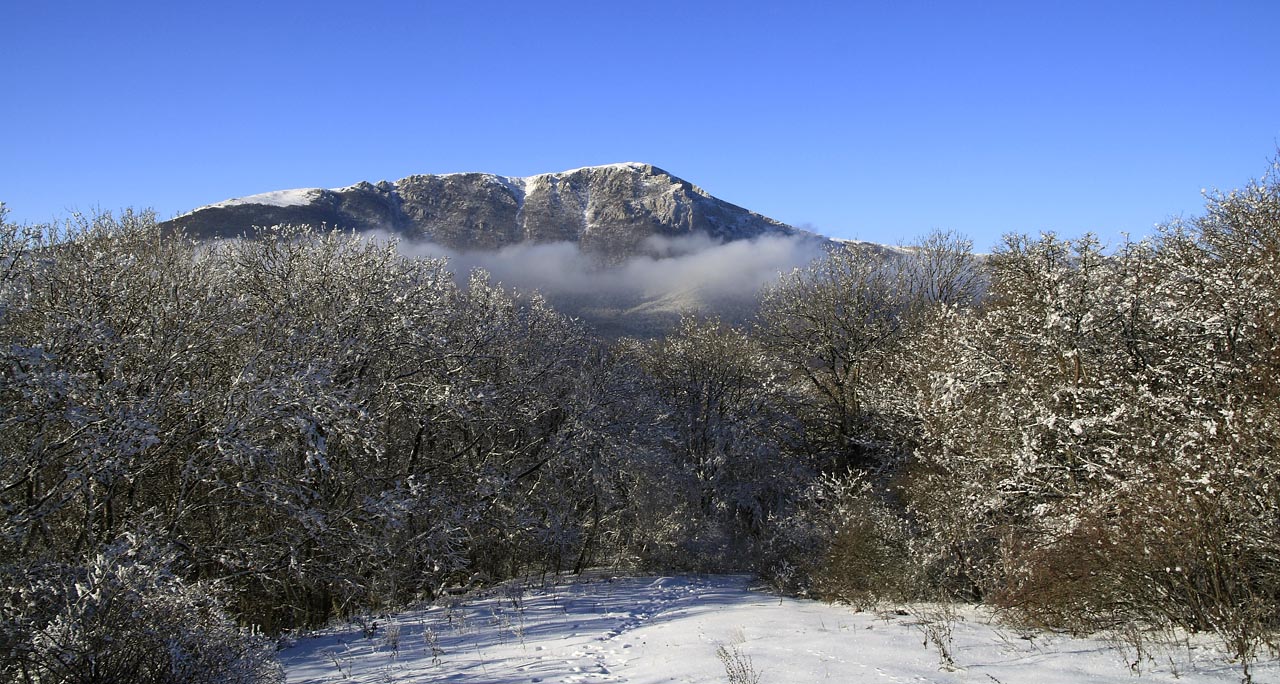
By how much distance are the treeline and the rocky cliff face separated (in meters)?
100

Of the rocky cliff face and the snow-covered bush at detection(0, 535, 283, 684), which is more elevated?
the rocky cliff face

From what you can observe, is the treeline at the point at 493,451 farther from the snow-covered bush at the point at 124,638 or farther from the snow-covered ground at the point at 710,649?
the snow-covered ground at the point at 710,649

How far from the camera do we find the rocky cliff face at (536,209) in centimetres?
12444

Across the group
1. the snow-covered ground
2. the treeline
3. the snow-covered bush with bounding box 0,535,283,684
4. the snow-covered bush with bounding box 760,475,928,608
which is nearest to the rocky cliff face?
the treeline

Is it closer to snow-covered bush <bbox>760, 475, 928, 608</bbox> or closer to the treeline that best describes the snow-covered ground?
the treeline

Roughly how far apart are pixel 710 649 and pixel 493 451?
9493 mm

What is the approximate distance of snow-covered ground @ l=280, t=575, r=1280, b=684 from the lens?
693 centimetres

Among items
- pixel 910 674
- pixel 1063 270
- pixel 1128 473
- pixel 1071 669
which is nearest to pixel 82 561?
pixel 910 674

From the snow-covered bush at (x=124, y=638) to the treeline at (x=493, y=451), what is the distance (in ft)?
0.08

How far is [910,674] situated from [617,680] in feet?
9.42

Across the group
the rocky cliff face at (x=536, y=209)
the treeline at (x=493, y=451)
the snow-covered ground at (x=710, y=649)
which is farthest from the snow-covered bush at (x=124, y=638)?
the rocky cliff face at (x=536, y=209)

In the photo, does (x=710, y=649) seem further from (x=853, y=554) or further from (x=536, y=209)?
(x=536, y=209)

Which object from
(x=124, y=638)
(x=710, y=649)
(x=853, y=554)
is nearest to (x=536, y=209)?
(x=853, y=554)

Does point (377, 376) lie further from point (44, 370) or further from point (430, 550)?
point (44, 370)
